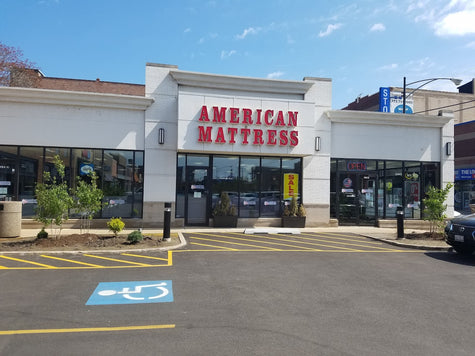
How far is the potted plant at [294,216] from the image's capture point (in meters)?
14.8

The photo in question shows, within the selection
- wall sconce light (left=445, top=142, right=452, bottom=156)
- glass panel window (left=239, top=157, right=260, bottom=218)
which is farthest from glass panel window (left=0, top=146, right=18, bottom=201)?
wall sconce light (left=445, top=142, right=452, bottom=156)

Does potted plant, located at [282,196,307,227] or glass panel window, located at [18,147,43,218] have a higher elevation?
glass panel window, located at [18,147,43,218]

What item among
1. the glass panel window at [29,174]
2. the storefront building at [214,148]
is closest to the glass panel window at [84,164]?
the storefront building at [214,148]

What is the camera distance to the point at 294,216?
14828 mm

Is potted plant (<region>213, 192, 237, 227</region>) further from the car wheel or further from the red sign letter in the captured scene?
the car wheel

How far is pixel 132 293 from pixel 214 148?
338 inches

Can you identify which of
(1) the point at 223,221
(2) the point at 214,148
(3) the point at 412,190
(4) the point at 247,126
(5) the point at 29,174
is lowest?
(1) the point at 223,221

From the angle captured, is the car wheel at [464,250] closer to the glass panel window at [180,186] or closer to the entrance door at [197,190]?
the entrance door at [197,190]

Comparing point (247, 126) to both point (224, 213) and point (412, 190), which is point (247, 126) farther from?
point (412, 190)

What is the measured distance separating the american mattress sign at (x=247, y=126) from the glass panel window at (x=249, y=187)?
1.28 m

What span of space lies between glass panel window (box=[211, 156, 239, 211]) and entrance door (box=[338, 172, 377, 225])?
5018mm

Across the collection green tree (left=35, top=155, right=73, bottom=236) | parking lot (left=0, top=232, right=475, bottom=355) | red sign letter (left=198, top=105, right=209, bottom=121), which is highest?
red sign letter (left=198, top=105, right=209, bottom=121)

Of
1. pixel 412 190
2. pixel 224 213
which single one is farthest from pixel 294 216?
pixel 412 190

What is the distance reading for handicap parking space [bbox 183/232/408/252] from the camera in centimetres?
1015
